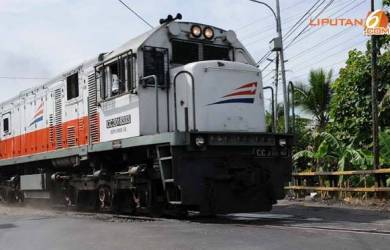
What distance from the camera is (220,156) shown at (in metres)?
10.4

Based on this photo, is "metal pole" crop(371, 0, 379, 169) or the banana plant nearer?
"metal pole" crop(371, 0, 379, 169)

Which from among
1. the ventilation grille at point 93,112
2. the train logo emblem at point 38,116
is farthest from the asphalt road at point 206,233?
the train logo emblem at point 38,116

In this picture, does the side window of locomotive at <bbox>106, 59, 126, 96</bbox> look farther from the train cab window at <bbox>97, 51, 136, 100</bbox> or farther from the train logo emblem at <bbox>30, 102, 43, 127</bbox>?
the train logo emblem at <bbox>30, 102, 43, 127</bbox>

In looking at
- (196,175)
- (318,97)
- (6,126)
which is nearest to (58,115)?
(6,126)

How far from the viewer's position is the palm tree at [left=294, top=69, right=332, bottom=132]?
79.9 feet

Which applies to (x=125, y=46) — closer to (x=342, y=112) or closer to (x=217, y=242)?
(x=217, y=242)

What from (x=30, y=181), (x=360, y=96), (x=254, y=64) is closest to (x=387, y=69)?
(x=360, y=96)

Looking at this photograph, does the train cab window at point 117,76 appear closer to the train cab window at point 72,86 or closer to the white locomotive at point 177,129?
the white locomotive at point 177,129

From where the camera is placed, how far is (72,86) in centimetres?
1441

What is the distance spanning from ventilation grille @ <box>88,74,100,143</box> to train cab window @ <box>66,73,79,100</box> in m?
0.99

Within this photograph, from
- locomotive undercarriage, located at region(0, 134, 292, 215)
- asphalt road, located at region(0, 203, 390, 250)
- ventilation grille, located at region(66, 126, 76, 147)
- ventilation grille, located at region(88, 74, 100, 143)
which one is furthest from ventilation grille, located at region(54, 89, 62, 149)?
asphalt road, located at region(0, 203, 390, 250)

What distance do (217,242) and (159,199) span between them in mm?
3762

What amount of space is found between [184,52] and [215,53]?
2.52 feet

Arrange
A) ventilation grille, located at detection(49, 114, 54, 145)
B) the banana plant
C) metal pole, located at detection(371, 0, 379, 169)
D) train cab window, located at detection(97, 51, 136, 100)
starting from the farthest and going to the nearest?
the banana plant < ventilation grille, located at detection(49, 114, 54, 145) < metal pole, located at detection(371, 0, 379, 169) < train cab window, located at detection(97, 51, 136, 100)
